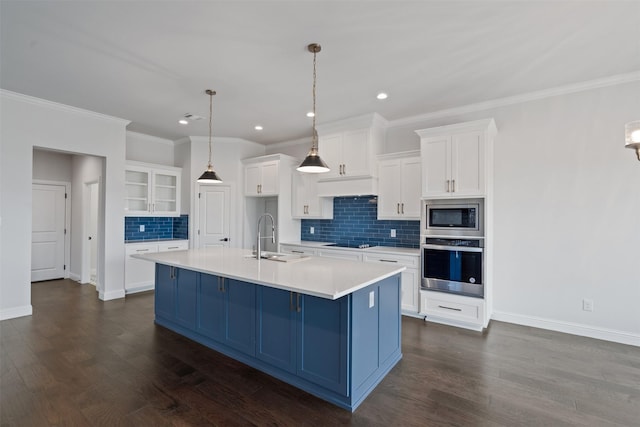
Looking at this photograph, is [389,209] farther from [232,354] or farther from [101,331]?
[101,331]

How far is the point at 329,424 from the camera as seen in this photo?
6.68 feet

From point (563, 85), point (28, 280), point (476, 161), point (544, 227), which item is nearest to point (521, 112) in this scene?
point (563, 85)

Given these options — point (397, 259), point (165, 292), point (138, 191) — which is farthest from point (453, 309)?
point (138, 191)

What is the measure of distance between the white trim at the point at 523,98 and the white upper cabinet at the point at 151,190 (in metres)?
4.15

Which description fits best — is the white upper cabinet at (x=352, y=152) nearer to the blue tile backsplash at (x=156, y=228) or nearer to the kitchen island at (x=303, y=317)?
the kitchen island at (x=303, y=317)

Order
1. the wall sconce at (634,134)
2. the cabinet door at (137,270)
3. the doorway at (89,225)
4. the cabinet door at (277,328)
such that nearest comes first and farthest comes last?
1. the wall sconce at (634,134)
2. the cabinet door at (277,328)
3. the cabinet door at (137,270)
4. the doorway at (89,225)

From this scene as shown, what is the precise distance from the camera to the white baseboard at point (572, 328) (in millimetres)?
3316

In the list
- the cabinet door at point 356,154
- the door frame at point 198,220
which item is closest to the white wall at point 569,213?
the cabinet door at point 356,154

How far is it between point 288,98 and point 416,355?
130 inches

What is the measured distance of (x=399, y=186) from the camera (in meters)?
4.46

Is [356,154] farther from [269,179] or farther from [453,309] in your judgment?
[453,309]

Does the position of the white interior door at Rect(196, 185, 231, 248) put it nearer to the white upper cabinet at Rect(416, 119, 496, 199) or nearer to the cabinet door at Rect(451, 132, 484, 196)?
the white upper cabinet at Rect(416, 119, 496, 199)

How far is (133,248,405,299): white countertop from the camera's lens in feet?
6.82

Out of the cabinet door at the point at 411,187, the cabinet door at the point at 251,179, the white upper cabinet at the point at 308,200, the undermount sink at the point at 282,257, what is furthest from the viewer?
the cabinet door at the point at 251,179
